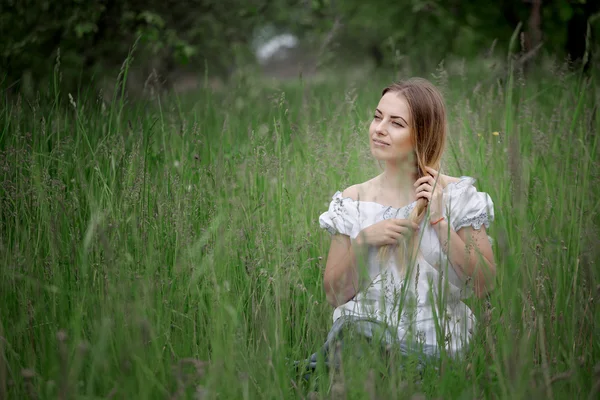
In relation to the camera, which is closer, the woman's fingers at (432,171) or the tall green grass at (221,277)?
the tall green grass at (221,277)

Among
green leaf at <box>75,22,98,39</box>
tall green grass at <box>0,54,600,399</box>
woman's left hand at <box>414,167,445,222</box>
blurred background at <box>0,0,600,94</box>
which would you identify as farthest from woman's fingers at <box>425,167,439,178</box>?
green leaf at <box>75,22,98,39</box>

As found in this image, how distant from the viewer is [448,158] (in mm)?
3518

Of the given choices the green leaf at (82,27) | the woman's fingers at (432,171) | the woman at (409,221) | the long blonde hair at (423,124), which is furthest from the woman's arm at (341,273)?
the green leaf at (82,27)

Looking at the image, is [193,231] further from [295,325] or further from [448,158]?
[448,158]

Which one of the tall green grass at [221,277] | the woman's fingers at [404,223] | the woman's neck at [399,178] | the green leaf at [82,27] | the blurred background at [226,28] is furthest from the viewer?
the blurred background at [226,28]

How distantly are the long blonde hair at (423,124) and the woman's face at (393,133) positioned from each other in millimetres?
23

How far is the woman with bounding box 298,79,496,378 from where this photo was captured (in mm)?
2314

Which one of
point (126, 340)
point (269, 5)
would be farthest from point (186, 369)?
point (269, 5)

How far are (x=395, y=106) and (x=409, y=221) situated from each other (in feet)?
1.72

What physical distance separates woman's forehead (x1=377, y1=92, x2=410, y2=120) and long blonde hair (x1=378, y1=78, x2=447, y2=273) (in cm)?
1

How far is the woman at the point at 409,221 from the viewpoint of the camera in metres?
2.31

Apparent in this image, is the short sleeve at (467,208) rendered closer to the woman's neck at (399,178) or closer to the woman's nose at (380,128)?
the woman's neck at (399,178)

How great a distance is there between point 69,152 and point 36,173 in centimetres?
57

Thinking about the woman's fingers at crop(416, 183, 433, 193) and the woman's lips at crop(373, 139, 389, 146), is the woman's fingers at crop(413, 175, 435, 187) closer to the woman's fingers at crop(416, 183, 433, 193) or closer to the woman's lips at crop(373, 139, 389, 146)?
the woman's fingers at crop(416, 183, 433, 193)
